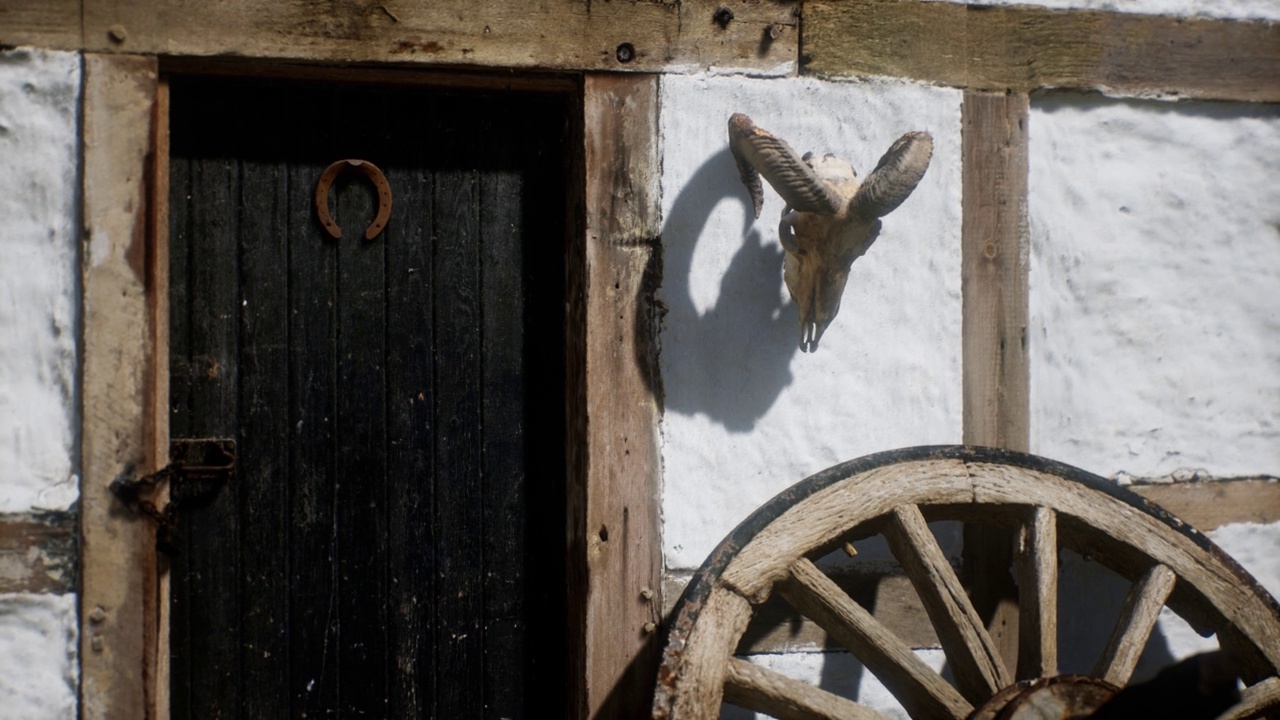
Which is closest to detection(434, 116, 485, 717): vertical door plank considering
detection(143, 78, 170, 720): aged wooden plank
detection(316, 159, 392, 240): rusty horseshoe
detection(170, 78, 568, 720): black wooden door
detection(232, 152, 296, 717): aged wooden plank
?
detection(170, 78, 568, 720): black wooden door

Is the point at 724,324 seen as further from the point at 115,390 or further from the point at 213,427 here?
the point at 115,390

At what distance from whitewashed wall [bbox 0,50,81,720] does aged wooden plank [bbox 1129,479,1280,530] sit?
262 centimetres

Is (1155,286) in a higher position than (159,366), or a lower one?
higher

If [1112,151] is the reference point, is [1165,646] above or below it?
below

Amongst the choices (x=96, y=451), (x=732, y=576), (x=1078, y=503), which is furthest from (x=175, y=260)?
(x=1078, y=503)

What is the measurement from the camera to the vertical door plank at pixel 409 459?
2.59 meters

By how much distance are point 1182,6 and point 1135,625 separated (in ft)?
5.44

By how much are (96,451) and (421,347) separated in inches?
30.0

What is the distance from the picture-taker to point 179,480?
96.9 inches

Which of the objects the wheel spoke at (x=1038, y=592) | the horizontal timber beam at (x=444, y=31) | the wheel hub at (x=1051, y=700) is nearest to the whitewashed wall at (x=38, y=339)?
the horizontal timber beam at (x=444, y=31)

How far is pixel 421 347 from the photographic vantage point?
261cm

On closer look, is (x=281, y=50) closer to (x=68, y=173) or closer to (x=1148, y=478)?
(x=68, y=173)

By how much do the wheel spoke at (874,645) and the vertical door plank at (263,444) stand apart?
1230mm

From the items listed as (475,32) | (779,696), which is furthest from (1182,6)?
(779,696)
